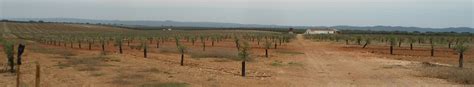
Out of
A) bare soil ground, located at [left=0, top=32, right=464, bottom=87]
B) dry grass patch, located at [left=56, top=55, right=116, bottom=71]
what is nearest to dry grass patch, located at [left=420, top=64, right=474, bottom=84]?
bare soil ground, located at [left=0, top=32, right=464, bottom=87]

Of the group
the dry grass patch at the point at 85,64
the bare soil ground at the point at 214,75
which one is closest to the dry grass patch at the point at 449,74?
the bare soil ground at the point at 214,75

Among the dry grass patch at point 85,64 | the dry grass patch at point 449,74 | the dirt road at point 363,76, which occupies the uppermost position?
the dry grass patch at point 85,64

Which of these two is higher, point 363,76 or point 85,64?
point 85,64

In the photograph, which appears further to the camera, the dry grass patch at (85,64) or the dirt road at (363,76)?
the dry grass patch at (85,64)

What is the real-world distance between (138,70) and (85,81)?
5193 mm

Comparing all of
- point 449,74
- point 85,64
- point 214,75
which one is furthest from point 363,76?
point 85,64

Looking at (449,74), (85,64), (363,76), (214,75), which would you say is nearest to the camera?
(214,75)

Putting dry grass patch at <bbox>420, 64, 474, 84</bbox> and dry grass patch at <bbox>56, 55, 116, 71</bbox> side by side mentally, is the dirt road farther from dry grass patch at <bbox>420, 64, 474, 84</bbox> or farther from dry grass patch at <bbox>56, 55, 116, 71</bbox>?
dry grass patch at <bbox>56, 55, 116, 71</bbox>

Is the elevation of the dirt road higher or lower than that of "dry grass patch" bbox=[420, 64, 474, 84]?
lower

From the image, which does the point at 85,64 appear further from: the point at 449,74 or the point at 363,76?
the point at 449,74

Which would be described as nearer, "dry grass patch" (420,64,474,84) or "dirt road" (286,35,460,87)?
"dirt road" (286,35,460,87)

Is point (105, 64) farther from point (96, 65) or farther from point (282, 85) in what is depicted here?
point (282, 85)

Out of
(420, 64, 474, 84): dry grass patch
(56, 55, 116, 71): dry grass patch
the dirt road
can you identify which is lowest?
the dirt road

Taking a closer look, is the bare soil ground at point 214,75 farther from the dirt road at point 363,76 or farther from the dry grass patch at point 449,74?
the dry grass patch at point 449,74
